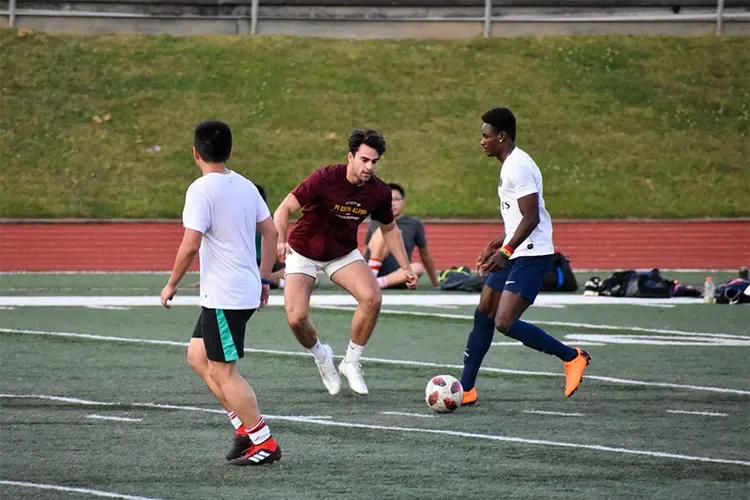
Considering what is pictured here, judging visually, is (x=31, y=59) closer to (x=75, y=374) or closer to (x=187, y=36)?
(x=187, y=36)

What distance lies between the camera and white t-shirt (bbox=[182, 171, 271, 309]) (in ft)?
24.7

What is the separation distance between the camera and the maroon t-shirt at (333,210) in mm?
10352

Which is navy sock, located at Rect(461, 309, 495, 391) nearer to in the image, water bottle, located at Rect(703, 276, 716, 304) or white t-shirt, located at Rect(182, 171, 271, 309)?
white t-shirt, located at Rect(182, 171, 271, 309)

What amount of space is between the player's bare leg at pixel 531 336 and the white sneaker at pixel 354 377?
44.9 inches

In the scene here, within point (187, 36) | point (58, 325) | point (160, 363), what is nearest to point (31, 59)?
point (187, 36)

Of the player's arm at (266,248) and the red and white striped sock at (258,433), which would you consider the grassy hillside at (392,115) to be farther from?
the red and white striped sock at (258,433)

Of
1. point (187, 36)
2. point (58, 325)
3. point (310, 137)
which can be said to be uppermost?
point (187, 36)

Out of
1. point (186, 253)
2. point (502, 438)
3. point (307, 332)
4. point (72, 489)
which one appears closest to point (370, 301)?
point (307, 332)

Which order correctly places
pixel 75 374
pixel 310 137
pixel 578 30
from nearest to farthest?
pixel 75 374 → pixel 310 137 → pixel 578 30

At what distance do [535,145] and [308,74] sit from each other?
20.0ft

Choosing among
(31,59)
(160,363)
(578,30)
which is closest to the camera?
(160,363)

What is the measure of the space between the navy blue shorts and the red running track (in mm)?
15487

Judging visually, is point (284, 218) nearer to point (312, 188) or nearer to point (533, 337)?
point (312, 188)

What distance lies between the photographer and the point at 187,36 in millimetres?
35688
